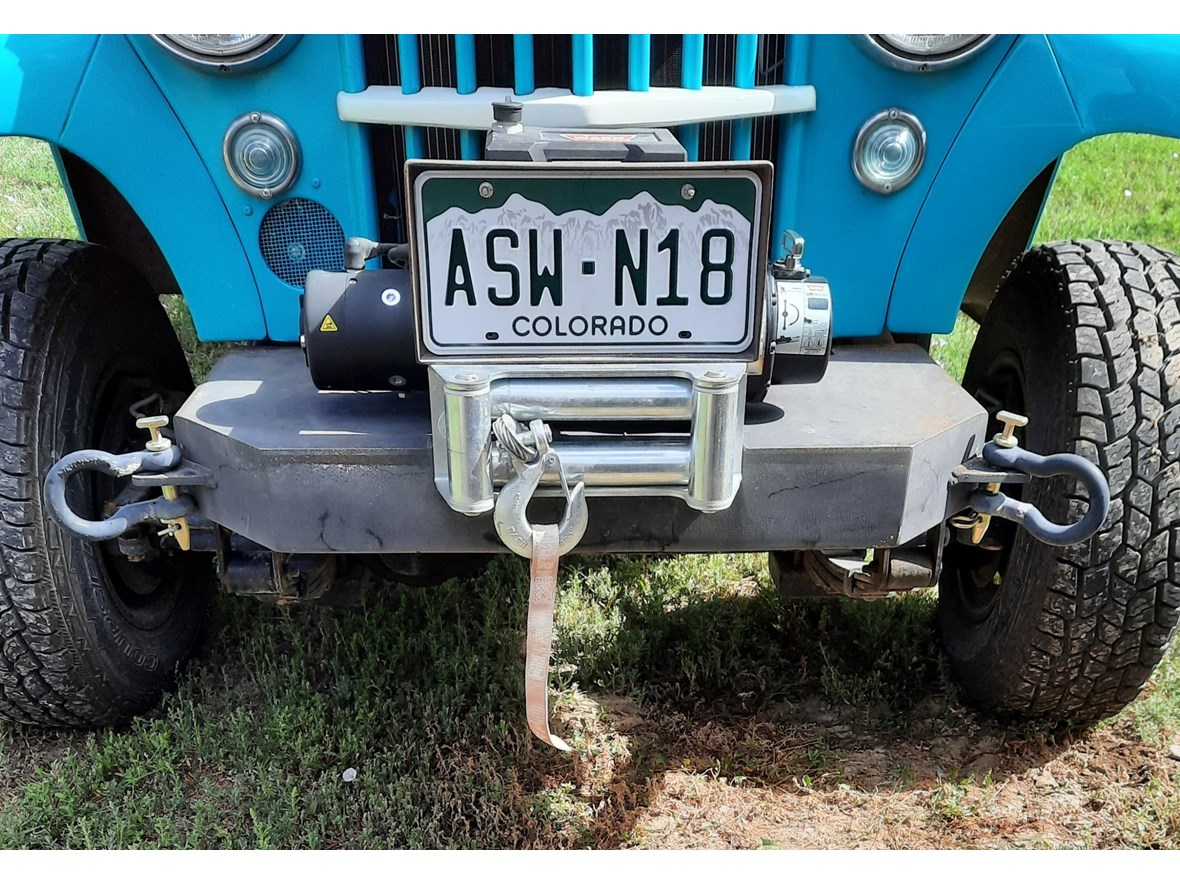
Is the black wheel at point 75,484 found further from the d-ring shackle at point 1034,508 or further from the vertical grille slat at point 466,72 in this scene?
the d-ring shackle at point 1034,508

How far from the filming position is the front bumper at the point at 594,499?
1.86 metres

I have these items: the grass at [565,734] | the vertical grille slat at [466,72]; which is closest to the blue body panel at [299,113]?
the vertical grille slat at [466,72]

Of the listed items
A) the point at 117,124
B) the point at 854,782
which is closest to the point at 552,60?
the point at 117,124

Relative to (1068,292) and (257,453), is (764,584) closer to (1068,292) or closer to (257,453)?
(1068,292)

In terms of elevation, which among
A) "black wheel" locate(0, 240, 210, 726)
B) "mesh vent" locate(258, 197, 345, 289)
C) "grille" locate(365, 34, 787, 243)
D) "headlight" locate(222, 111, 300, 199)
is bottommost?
"black wheel" locate(0, 240, 210, 726)

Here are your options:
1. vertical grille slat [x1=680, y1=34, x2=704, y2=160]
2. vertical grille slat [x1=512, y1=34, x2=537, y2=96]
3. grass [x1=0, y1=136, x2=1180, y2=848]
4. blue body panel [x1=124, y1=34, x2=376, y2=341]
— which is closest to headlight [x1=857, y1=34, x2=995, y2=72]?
vertical grille slat [x1=680, y1=34, x2=704, y2=160]

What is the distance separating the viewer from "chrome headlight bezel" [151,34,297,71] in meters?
2.12

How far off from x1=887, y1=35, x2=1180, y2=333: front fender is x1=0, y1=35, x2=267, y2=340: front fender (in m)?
1.52

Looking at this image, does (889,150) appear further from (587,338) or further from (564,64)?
A: (587,338)

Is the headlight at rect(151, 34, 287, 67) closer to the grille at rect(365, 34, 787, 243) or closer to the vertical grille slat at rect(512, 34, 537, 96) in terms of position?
the grille at rect(365, 34, 787, 243)

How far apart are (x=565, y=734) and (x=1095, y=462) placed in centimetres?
136

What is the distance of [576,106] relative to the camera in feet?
6.82

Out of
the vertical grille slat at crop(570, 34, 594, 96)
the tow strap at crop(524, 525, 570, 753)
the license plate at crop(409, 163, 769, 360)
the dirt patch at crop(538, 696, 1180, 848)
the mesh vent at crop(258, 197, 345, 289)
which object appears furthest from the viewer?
the dirt patch at crop(538, 696, 1180, 848)

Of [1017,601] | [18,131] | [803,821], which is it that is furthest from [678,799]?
[18,131]
